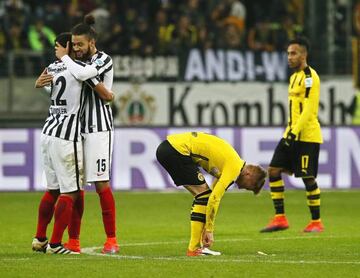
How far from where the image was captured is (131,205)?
18484 mm

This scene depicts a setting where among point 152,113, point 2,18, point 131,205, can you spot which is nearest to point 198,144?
point 131,205

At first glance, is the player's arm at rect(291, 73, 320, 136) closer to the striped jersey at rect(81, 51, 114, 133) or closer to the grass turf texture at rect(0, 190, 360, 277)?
the grass turf texture at rect(0, 190, 360, 277)

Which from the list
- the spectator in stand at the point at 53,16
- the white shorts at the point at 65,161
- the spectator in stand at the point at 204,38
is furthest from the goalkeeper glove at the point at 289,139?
the spectator in stand at the point at 53,16

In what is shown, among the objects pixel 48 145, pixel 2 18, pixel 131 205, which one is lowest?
pixel 131 205

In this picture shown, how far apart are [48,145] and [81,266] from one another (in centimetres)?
167

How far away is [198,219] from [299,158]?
3.57 meters

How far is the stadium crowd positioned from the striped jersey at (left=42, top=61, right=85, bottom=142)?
11.6 metres

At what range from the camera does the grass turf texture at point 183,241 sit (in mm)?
10031

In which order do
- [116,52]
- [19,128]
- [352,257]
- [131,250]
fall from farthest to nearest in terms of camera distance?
[116,52]
[19,128]
[131,250]
[352,257]

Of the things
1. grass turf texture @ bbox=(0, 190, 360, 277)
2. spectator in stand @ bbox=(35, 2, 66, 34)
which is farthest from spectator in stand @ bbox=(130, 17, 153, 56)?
grass turf texture @ bbox=(0, 190, 360, 277)

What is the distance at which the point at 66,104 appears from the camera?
1148 cm

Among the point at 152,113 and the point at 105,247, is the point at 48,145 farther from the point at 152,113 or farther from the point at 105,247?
the point at 152,113

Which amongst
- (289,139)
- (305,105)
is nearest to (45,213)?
(289,139)

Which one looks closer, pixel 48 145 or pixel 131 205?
pixel 48 145
